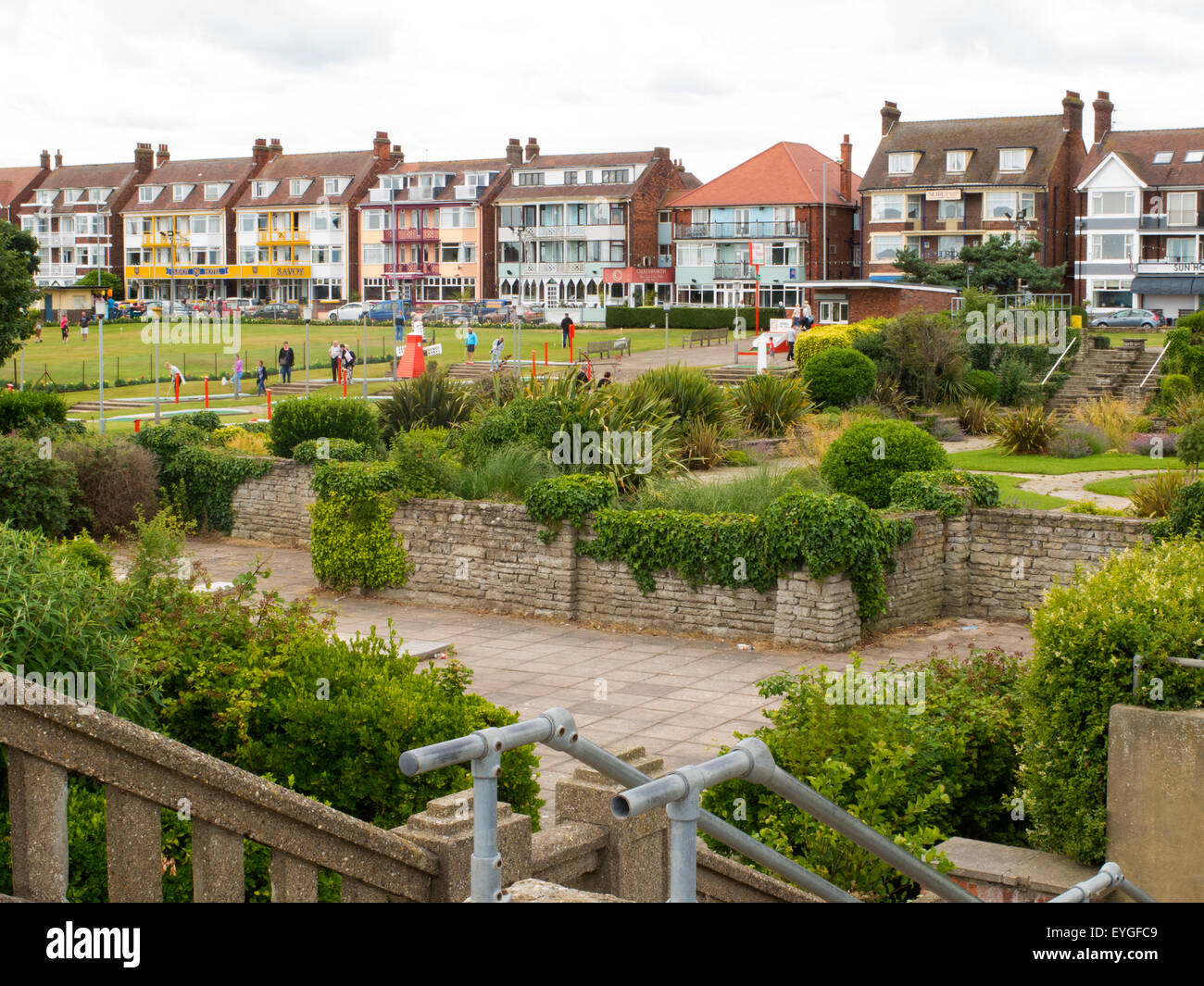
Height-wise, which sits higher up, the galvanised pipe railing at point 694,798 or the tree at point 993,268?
the tree at point 993,268

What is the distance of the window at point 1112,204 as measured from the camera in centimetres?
6956

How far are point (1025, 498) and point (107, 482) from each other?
14503mm

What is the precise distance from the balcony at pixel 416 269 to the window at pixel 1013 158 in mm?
39177

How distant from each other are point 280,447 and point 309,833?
19351 mm

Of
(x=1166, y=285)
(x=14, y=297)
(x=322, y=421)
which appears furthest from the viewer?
(x=1166, y=285)

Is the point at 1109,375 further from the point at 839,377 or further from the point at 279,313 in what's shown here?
the point at 279,313

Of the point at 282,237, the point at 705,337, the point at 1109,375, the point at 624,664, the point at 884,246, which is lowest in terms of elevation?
the point at 624,664

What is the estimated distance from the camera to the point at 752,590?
638 inches

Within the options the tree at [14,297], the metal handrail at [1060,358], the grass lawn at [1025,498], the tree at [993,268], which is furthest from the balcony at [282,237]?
the grass lawn at [1025,498]

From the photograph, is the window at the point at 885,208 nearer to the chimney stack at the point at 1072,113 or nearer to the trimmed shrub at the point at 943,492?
the chimney stack at the point at 1072,113

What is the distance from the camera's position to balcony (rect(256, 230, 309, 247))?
318ft

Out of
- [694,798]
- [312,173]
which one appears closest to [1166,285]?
[312,173]

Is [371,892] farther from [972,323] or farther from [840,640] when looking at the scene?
[972,323]

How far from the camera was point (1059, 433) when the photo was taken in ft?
97.6
